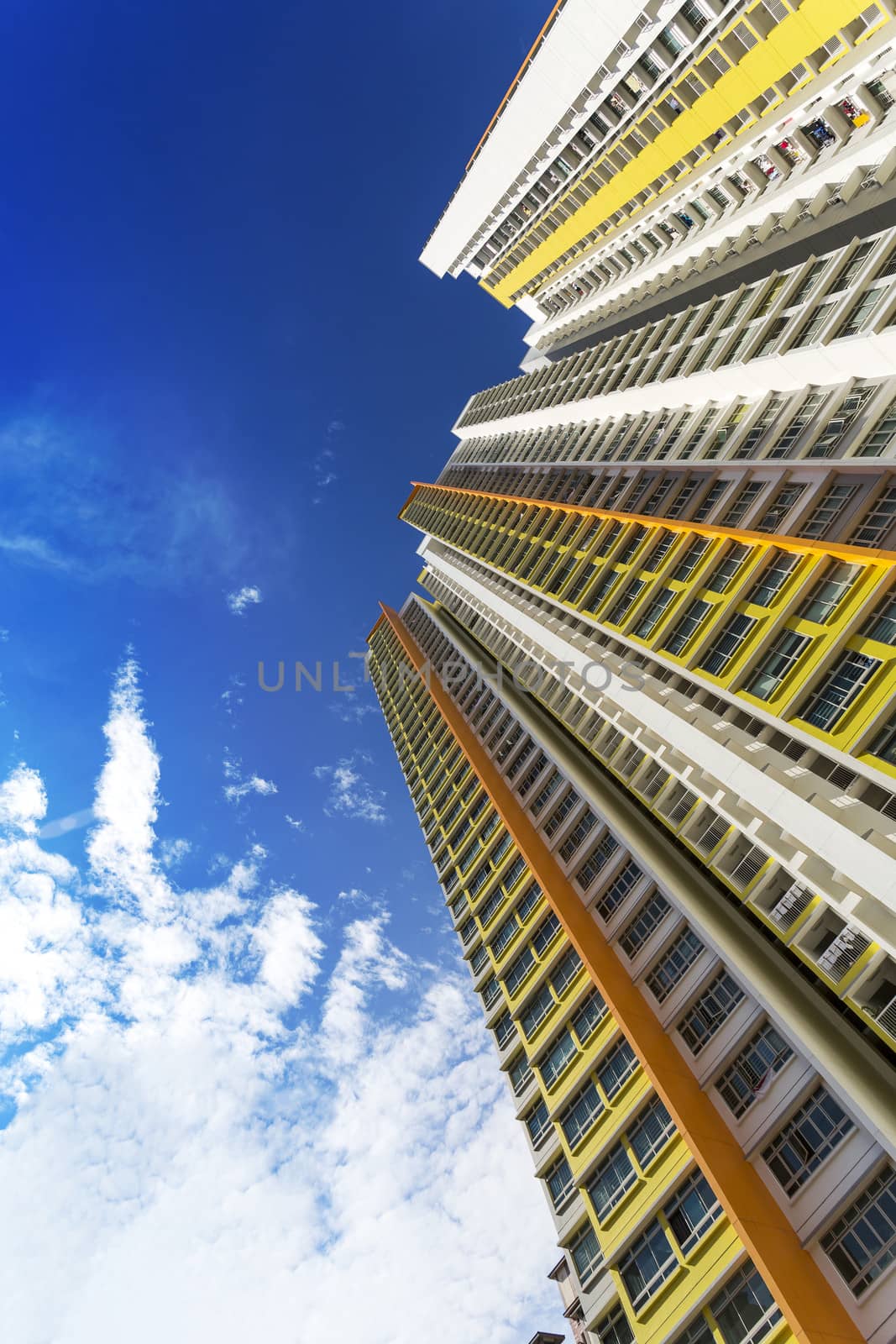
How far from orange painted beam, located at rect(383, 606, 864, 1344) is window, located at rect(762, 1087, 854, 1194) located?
0.94 metres

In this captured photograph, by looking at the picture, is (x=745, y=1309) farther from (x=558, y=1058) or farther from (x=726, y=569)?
(x=726, y=569)

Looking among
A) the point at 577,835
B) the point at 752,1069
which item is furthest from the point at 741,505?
the point at 752,1069

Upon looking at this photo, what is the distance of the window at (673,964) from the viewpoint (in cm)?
3073

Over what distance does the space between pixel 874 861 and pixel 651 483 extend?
3537 cm

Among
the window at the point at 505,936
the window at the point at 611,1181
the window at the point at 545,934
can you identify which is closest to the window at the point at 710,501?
the window at the point at 545,934

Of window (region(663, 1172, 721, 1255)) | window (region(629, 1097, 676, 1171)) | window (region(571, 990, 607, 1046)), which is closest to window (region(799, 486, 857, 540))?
window (region(571, 990, 607, 1046))

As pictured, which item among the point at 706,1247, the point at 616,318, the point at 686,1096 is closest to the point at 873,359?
Answer: the point at 686,1096

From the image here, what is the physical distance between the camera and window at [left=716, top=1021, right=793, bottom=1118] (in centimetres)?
2514

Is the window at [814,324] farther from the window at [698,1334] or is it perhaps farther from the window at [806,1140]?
the window at [698,1334]

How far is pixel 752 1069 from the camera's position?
85.0 feet

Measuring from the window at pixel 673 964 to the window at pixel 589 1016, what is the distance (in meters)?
3.00

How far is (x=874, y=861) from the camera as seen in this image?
2036cm

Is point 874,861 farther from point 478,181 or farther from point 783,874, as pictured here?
point 478,181

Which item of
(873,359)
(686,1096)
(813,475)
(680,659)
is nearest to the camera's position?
(686,1096)
